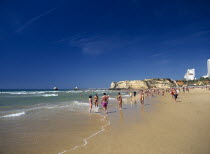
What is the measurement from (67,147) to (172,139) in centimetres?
357

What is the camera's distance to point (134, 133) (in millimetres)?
6469

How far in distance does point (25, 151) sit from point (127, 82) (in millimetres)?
147132

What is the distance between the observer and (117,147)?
16.1 feet

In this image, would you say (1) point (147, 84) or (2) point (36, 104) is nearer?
(2) point (36, 104)

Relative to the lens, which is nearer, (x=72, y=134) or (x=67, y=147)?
(x=67, y=147)

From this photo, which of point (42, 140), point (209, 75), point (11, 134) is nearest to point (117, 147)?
point (42, 140)

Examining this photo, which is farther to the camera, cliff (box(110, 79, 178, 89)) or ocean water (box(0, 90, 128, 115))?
cliff (box(110, 79, 178, 89))

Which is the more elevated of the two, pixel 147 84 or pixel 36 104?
pixel 147 84

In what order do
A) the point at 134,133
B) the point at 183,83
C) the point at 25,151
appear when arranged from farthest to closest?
the point at 183,83 → the point at 134,133 → the point at 25,151

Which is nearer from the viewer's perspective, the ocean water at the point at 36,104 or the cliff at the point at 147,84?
the ocean water at the point at 36,104

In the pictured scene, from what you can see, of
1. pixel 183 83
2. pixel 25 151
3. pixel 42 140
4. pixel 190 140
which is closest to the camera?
pixel 25 151

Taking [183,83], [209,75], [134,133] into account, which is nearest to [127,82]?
[183,83]

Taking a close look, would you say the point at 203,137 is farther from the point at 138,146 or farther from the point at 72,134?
the point at 72,134

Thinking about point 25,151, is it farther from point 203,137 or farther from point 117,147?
point 203,137
